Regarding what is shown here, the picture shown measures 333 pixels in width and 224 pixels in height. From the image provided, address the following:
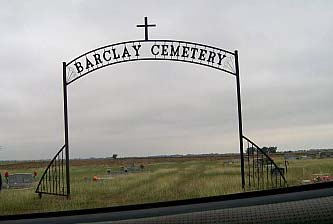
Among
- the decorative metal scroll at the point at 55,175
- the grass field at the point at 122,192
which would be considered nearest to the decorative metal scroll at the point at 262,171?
the grass field at the point at 122,192

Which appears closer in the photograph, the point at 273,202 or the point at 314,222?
the point at 314,222

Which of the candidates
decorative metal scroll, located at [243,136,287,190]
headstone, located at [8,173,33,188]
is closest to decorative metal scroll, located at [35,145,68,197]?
decorative metal scroll, located at [243,136,287,190]

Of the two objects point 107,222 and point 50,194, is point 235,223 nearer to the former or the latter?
point 107,222

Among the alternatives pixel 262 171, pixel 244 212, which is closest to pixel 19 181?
pixel 262 171

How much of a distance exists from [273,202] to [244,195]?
180 millimetres

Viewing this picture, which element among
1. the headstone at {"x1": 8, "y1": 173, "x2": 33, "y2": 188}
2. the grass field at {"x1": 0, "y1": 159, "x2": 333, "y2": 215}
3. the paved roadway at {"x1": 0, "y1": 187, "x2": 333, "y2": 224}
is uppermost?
the paved roadway at {"x1": 0, "y1": 187, "x2": 333, "y2": 224}

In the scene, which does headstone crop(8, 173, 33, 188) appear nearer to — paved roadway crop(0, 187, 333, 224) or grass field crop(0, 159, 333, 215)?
grass field crop(0, 159, 333, 215)

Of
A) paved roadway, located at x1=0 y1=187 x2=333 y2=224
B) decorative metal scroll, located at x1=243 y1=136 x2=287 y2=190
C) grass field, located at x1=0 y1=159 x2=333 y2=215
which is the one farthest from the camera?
decorative metal scroll, located at x1=243 y1=136 x2=287 y2=190

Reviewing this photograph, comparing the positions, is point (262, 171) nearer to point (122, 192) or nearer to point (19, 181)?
point (122, 192)

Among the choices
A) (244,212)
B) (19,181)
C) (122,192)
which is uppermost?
(244,212)

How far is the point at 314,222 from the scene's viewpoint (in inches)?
85.4

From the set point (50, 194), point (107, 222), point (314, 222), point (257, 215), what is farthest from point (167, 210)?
point (50, 194)

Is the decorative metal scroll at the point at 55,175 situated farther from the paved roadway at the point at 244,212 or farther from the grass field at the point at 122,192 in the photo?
the paved roadway at the point at 244,212

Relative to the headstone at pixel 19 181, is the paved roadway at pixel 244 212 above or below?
above
